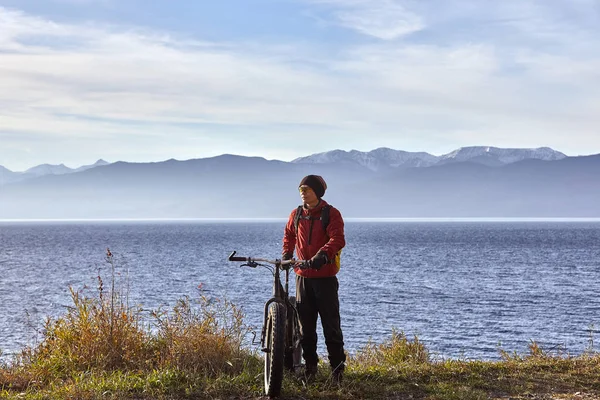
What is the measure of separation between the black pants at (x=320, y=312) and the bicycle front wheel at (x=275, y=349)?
1.54ft

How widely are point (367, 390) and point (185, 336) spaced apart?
2.39 metres

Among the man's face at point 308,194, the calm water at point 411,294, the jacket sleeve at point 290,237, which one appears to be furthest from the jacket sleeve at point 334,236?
the calm water at point 411,294

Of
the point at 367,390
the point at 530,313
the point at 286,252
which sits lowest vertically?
the point at 530,313

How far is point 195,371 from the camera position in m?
7.89

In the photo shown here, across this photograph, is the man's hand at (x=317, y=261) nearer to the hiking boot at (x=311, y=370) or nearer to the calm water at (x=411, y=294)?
the hiking boot at (x=311, y=370)

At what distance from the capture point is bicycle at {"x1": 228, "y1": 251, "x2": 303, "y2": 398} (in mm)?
7191

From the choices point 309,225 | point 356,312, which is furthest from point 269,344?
point 356,312

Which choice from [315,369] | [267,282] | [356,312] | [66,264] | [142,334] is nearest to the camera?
[315,369]

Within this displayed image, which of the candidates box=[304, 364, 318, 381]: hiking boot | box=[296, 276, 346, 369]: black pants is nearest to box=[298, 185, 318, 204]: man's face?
box=[296, 276, 346, 369]: black pants

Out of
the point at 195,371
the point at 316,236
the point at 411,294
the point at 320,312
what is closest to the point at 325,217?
the point at 316,236

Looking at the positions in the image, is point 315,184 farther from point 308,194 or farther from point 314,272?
point 314,272

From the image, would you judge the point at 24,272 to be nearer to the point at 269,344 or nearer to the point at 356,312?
the point at 356,312

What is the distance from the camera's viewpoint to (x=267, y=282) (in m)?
51.0

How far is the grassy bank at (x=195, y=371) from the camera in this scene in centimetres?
749
